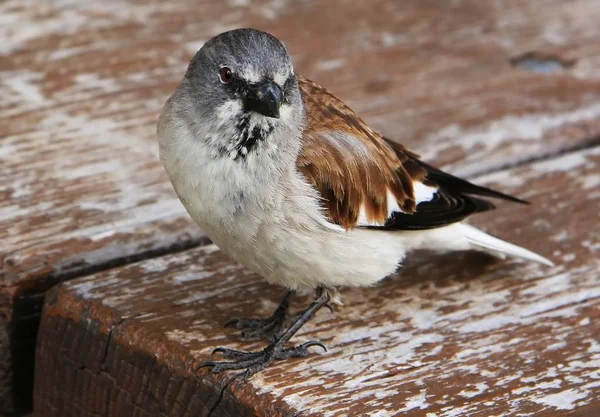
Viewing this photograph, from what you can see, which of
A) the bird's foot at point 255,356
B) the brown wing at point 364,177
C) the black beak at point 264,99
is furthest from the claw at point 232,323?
the black beak at point 264,99

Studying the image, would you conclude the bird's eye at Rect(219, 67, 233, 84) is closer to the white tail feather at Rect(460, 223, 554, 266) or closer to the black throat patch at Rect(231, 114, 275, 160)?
the black throat patch at Rect(231, 114, 275, 160)


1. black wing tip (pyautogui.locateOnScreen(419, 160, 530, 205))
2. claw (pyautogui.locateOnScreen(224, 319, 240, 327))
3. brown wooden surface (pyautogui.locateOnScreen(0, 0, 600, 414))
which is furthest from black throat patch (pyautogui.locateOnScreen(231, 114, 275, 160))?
black wing tip (pyautogui.locateOnScreen(419, 160, 530, 205))

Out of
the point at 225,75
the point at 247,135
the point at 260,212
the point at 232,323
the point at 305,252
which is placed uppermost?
the point at 225,75

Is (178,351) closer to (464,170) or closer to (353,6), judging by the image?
(464,170)

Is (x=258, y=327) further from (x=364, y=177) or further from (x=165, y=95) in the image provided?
(x=165, y=95)

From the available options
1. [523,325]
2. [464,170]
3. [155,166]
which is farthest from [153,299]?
[464,170]

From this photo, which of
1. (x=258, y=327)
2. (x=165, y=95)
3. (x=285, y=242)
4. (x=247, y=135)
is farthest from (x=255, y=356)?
(x=165, y=95)

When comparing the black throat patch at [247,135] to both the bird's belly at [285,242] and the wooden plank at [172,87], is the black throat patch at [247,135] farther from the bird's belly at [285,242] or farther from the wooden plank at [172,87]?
the wooden plank at [172,87]
